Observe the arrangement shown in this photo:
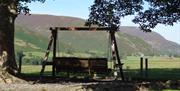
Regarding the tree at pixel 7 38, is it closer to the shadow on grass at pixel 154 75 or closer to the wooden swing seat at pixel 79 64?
the wooden swing seat at pixel 79 64

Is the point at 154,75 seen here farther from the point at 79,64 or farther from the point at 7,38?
the point at 7,38

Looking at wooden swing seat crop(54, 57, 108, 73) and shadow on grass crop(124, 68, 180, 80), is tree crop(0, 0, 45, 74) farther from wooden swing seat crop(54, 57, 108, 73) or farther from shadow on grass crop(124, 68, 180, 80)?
shadow on grass crop(124, 68, 180, 80)

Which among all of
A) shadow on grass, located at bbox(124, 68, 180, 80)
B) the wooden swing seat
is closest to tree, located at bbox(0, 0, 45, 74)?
the wooden swing seat

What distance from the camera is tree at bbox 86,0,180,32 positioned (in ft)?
86.7

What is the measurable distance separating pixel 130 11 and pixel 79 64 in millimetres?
5012

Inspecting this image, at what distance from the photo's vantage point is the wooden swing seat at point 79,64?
29.8 metres

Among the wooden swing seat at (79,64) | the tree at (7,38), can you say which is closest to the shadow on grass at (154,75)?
the wooden swing seat at (79,64)

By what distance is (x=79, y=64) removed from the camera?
99.0 ft

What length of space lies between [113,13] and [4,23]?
5967 mm

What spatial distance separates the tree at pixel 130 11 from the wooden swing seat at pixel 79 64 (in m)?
3.46

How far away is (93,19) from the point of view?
2684 centimetres

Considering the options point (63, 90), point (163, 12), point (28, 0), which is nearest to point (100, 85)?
point (63, 90)

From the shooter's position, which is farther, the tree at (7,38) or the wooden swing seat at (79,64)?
the wooden swing seat at (79,64)

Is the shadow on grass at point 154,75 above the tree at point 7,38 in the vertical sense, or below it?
below
